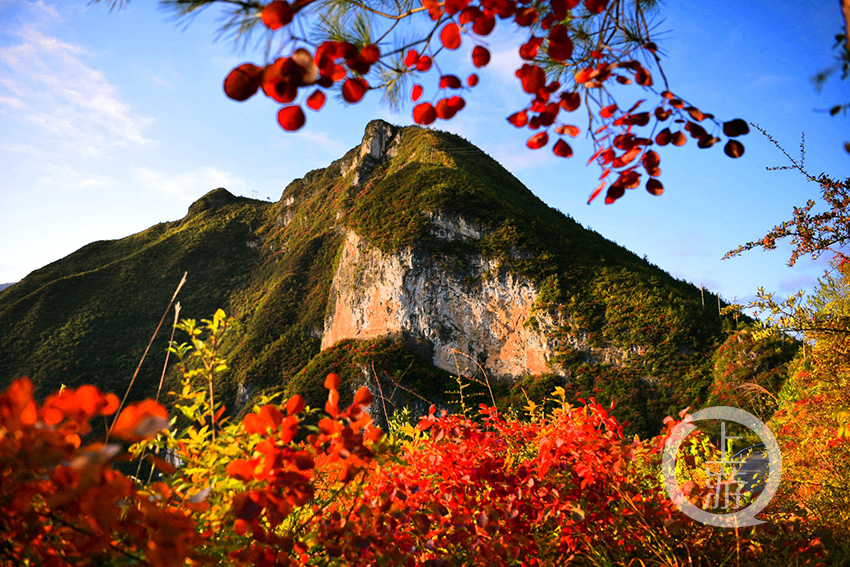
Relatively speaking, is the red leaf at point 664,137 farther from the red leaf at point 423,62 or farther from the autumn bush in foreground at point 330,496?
the autumn bush in foreground at point 330,496

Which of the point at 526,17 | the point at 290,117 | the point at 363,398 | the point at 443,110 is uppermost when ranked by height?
the point at 526,17

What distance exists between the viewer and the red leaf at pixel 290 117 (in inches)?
44.7

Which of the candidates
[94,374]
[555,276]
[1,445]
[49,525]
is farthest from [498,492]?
[94,374]

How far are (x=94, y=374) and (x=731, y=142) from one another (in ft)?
132

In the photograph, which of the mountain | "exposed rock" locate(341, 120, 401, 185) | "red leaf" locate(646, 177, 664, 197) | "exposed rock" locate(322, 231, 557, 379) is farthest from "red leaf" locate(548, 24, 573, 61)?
"exposed rock" locate(341, 120, 401, 185)

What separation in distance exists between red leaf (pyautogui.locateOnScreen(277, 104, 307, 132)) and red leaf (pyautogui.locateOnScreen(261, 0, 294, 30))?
7.4 inches

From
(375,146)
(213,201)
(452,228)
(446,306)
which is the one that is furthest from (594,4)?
(213,201)

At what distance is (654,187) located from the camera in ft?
5.16

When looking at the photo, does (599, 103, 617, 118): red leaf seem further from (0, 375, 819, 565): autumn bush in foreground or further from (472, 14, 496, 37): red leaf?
(0, 375, 819, 565): autumn bush in foreground

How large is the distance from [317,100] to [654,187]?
1.23 meters

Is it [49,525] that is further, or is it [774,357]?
[774,357]

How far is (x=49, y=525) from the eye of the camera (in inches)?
41.0

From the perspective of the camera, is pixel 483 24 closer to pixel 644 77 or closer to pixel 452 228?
pixel 644 77

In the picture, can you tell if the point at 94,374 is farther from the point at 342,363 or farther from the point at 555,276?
the point at 555,276
